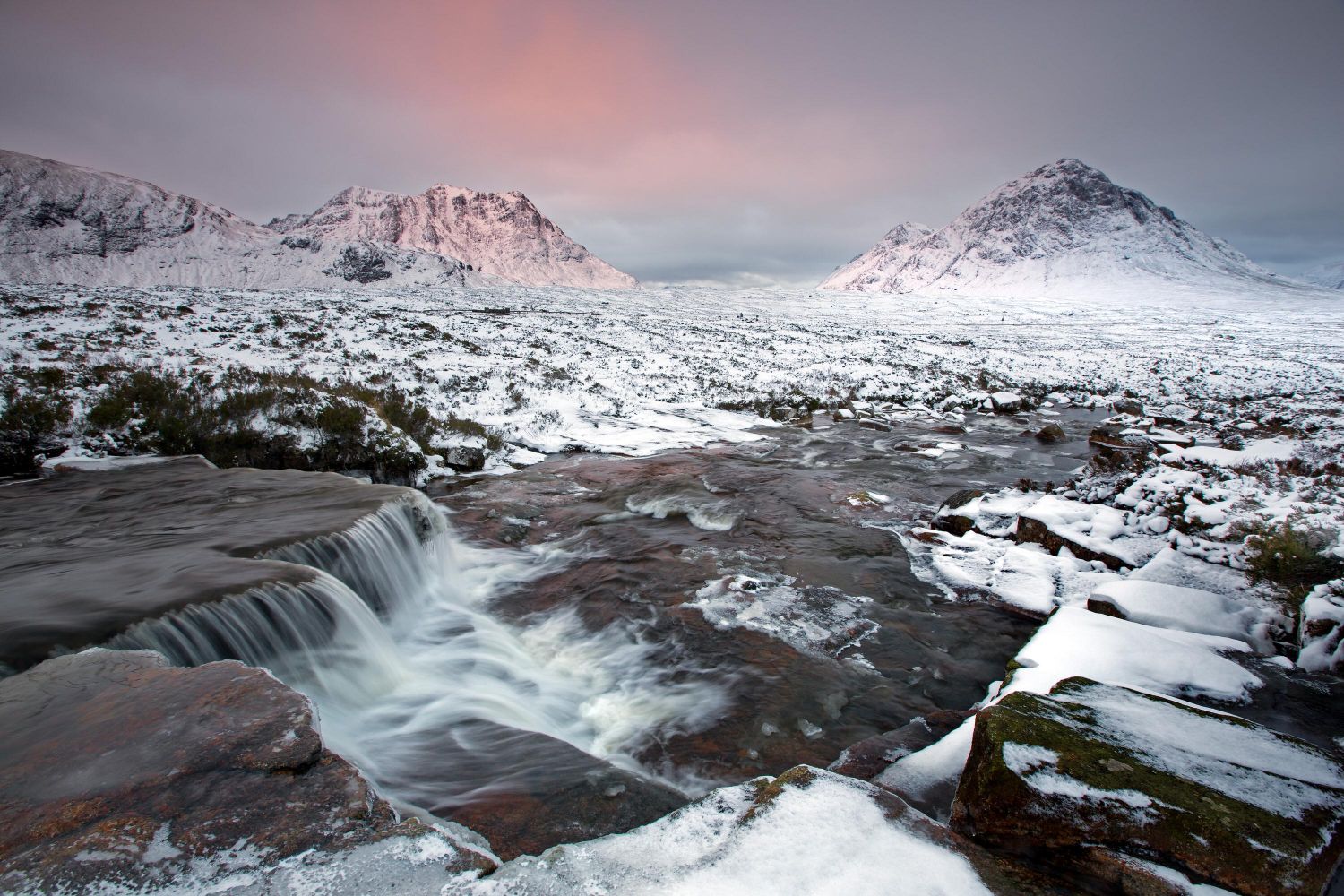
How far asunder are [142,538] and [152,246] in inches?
4619

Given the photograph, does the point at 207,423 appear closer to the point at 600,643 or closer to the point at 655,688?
the point at 600,643

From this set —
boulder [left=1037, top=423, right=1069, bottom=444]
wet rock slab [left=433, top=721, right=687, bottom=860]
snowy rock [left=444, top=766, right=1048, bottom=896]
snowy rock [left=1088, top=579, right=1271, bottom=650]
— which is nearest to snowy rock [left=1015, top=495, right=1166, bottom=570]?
snowy rock [left=1088, top=579, right=1271, bottom=650]

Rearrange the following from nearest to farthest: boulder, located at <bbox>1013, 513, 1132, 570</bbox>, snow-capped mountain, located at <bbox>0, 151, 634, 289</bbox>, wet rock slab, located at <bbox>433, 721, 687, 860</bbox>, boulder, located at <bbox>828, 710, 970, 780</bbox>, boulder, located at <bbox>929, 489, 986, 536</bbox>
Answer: wet rock slab, located at <bbox>433, 721, 687, 860</bbox> → boulder, located at <bbox>828, 710, 970, 780</bbox> → boulder, located at <bbox>1013, 513, 1132, 570</bbox> → boulder, located at <bbox>929, 489, 986, 536</bbox> → snow-capped mountain, located at <bbox>0, 151, 634, 289</bbox>

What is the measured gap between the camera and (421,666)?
5.33 meters

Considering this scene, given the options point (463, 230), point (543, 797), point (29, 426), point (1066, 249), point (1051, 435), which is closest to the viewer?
point (543, 797)

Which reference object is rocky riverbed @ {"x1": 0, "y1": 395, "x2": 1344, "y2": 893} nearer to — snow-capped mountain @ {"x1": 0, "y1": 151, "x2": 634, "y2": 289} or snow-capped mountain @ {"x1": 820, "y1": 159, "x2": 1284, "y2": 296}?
snow-capped mountain @ {"x1": 0, "y1": 151, "x2": 634, "y2": 289}

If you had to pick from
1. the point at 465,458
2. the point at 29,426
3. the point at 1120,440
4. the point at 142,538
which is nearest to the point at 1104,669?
the point at 142,538

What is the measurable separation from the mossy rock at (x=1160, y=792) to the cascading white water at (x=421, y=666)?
2328 millimetres

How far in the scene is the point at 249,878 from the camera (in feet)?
6.16

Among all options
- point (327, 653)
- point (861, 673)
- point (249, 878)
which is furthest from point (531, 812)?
point (861, 673)

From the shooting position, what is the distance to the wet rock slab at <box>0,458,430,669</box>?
3.90m

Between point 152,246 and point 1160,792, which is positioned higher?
point 152,246

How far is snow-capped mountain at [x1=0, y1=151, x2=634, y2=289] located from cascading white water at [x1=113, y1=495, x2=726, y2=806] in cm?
7794

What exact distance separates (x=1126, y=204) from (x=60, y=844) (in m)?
224
